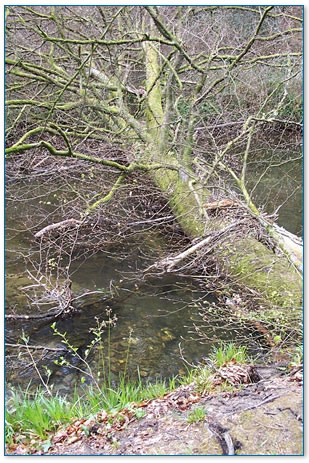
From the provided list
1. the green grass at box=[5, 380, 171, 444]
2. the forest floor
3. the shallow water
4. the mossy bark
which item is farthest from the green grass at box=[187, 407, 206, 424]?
the mossy bark

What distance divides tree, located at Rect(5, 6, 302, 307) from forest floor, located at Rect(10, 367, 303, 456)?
168 cm

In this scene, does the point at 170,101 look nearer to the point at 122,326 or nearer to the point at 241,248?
the point at 241,248

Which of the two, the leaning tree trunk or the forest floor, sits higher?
the leaning tree trunk

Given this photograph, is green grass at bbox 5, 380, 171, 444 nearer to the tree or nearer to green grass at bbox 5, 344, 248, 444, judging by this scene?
green grass at bbox 5, 344, 248, 444

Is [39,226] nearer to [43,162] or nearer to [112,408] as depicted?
[43,162]

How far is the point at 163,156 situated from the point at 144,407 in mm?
5040

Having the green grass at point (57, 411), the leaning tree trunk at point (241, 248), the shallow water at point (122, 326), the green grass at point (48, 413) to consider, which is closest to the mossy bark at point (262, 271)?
the leaning tree trunk at point (241, 248)

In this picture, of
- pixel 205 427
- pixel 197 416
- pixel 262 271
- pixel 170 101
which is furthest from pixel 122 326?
pixel 170 101

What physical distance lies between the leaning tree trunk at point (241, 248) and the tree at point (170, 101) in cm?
2

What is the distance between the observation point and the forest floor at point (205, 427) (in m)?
2.53

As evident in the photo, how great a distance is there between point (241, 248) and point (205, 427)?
3216 millimetres

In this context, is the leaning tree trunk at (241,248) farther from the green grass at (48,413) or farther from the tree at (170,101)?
the green grass at (48,413)

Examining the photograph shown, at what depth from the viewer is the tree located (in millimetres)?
5664

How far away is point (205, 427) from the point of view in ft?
9.05
